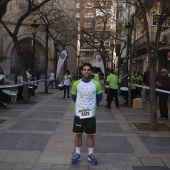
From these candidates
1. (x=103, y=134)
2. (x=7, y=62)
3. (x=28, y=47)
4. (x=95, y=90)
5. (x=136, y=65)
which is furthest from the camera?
(x=28, y=47)

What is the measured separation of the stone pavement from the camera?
591cm

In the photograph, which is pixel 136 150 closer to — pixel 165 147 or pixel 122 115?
pixel 165 147

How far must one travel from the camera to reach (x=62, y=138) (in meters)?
8.09

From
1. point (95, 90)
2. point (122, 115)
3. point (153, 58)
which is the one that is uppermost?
point (153, 58)

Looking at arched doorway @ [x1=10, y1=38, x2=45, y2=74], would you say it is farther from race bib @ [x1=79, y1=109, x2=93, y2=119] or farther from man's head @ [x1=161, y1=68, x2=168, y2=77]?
race bib @ [x1=79, y1=109, x2=93, y2=119]

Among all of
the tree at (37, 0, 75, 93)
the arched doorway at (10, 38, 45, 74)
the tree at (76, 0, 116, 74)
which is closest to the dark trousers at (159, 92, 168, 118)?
the tree at (37, 0, 75, 93)

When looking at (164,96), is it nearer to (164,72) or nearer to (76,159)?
(164,72)

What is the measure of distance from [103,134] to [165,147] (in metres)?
1.86

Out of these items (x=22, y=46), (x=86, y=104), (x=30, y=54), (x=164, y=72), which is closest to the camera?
(x=86, y=104)

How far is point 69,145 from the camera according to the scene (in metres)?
7.36

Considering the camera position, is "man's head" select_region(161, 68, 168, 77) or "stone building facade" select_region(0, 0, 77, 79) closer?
"man's head" select_region(161, 68, 168, 77)

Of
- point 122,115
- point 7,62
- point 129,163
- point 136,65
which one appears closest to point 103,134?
point 129,163

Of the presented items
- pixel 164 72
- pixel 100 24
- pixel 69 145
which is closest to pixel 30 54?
pixel 100 24

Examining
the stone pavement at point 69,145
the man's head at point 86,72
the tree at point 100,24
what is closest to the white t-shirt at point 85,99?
the man's head at point 86,72
